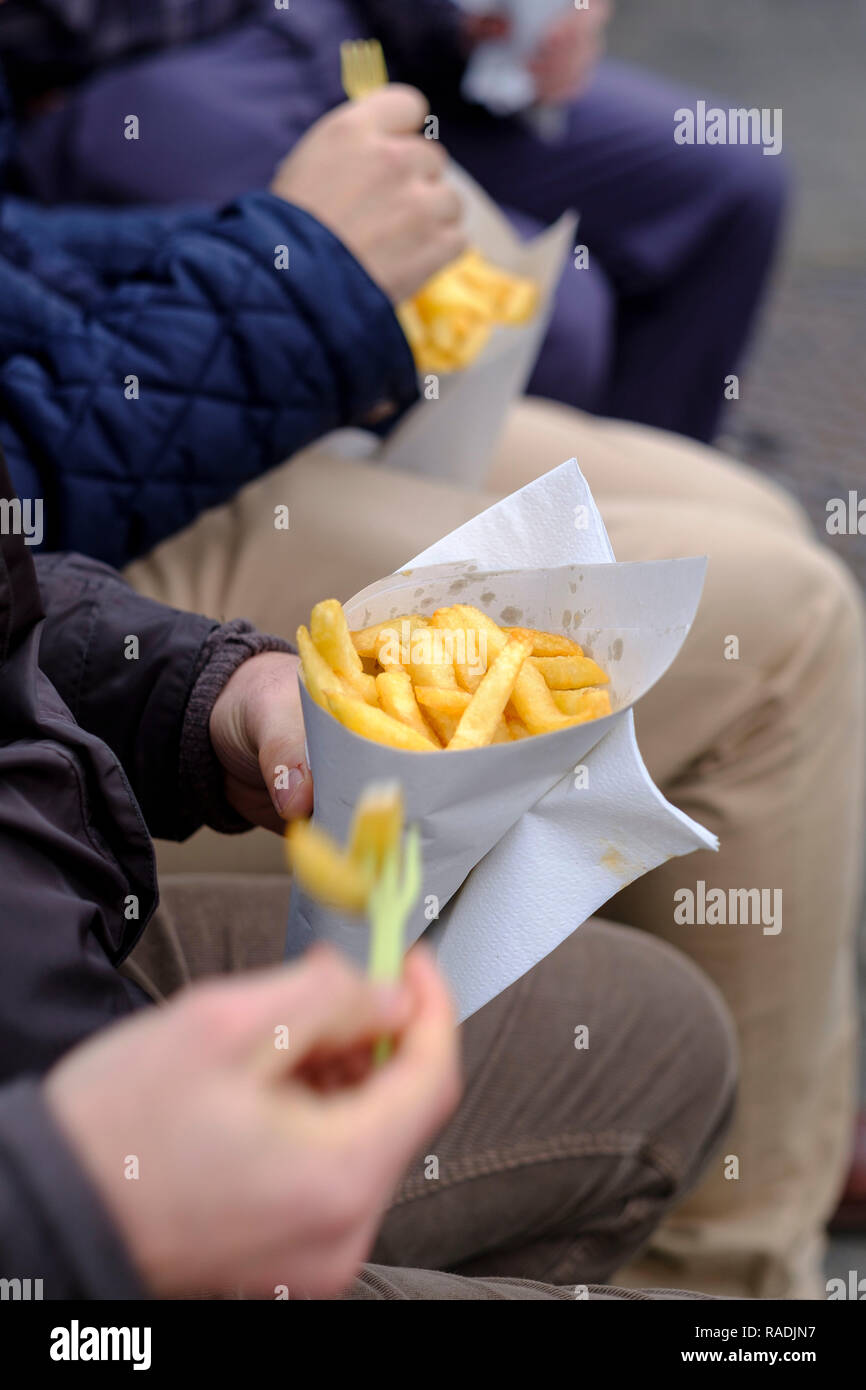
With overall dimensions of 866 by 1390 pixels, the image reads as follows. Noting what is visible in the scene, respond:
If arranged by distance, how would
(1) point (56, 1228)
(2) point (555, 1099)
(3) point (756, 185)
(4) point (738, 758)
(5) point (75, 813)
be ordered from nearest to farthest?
(1) point (56, 1228) → (5) point (75, 813) → (2) point (555, 1099) → (4) point (738, 758) → (3) point (756, 185)

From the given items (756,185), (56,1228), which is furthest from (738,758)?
(756,185)

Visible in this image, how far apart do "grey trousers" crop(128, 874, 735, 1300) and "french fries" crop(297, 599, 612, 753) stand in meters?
0.27

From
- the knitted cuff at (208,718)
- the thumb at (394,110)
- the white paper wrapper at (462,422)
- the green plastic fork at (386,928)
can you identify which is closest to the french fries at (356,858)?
the green plastic fork at (386,928)

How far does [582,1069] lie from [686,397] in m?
1.55

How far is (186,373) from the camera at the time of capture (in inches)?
40.9

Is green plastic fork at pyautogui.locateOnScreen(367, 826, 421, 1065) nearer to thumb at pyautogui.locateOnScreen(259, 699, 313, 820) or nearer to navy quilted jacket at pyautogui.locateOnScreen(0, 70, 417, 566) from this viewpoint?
thumb at pyautogui.locateOnScreen(259, 699, 313, 820)

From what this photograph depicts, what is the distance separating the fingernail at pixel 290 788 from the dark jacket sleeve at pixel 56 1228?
34 cm

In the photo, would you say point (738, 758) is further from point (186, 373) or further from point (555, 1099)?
point (186, 373)

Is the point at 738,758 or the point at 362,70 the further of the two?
the point at 362,70

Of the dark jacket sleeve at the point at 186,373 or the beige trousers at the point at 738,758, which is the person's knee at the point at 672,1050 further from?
the dark jacket sleeve at the point at 186,373

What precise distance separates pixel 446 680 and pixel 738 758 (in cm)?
53

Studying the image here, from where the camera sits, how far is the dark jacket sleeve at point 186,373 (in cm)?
102
